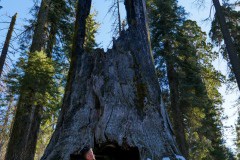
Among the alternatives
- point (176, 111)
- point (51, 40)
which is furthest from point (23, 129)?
point (176, 111)

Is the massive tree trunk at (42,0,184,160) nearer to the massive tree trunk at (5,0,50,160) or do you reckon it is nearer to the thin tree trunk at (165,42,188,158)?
the massive tree trunk at (5,0,50,160)

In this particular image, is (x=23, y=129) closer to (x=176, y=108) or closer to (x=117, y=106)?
(x=117, y=106)

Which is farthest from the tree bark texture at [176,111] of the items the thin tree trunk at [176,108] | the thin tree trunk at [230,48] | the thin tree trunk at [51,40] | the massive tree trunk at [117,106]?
the massive tree trunk at [117,106]

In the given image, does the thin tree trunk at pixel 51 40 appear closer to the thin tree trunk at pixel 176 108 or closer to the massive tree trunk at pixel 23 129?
the massive tree trunk at pixel 23 129

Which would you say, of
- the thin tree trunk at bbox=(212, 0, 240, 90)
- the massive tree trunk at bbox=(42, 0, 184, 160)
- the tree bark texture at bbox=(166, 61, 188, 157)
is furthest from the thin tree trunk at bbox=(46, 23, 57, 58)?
the thin tree trunk at bbox=(212, 0, 240, 90)

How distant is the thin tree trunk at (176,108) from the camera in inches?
509

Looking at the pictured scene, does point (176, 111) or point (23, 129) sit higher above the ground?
point (176, 111)

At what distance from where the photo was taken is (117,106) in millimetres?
3988

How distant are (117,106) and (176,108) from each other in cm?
1061

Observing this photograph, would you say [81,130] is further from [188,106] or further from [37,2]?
[188,106]

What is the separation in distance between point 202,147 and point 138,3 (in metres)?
14.1

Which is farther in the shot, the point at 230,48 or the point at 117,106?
the point at 230,48

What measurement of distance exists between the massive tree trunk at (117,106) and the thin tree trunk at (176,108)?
9.07m

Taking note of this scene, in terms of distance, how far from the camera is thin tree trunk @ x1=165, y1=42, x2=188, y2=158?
12.9 m
